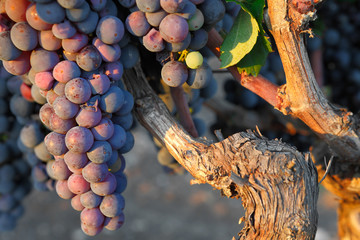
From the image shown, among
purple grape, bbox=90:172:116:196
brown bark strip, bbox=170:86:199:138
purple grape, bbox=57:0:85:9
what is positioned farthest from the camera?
brown bark strip, bbox=170:86:199:138

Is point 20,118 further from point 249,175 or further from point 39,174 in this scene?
point 249,175

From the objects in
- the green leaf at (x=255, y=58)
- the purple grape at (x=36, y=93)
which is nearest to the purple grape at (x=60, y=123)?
the purple grape at (x=36, y=93)

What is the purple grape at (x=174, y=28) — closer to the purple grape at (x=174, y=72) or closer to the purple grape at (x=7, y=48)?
the purple grape at (x=174, y=72)

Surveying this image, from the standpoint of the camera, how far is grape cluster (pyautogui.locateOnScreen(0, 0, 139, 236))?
0.60 metres

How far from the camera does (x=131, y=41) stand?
26.8 inches

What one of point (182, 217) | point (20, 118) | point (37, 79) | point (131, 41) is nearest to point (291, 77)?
point (131, 41)

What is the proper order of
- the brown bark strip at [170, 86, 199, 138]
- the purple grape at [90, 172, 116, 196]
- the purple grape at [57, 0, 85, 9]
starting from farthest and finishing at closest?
the brown bark strip at [170, 86, 199, 138] < the purple grape at [90, 172, 116, 196] < the purple grape at [57, 0, 85, 9]

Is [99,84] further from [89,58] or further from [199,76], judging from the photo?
[199,76]

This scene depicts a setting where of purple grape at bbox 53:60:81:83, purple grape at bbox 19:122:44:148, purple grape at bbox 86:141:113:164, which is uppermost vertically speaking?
purple grape at bbox 53:60:81:83

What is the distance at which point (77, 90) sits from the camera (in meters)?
0.61

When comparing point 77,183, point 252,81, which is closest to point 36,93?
→ point 77,183

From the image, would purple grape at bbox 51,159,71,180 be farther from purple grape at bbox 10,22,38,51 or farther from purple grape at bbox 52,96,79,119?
purple grape at bbox 10,22,38,51

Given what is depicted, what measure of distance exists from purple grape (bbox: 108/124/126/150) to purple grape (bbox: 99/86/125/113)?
1.6 inches

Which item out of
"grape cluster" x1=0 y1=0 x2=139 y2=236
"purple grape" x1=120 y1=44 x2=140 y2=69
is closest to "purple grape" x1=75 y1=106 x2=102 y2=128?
"grape cluster" x1=0 y1=0 x2=139 y2=236
